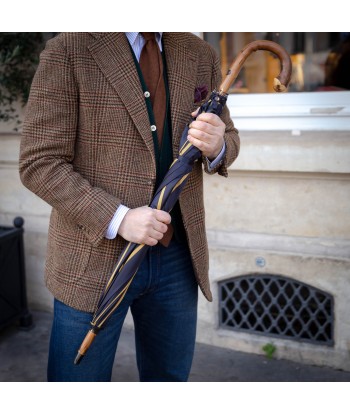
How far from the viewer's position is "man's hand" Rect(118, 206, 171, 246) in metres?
1.66

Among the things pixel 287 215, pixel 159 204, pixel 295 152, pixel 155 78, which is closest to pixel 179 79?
pixel 155 78

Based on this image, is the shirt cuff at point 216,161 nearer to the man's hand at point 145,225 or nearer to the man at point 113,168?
the man at point 113,168

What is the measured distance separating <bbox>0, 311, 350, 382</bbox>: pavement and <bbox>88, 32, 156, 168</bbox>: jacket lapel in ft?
6.67

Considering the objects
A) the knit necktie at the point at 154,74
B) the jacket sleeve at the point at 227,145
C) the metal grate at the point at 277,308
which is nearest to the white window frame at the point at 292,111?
the metal grate at the point at 277,308

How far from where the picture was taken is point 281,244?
3412 mm

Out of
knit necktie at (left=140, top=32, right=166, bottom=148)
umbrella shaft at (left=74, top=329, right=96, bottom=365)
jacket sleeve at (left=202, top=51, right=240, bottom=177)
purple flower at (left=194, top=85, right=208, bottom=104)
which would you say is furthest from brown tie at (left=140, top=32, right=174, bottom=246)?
umbrella shaft at (left=74, top=329, right=96, bottom=365)

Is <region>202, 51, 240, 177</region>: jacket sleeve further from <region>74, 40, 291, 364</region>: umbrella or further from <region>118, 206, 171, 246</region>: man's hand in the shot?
<region>118, 206, 171, 246</region>: man's hand

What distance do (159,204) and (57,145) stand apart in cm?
38

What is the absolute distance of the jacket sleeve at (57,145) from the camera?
5.52ft

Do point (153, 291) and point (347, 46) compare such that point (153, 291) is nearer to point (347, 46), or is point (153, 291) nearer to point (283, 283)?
point (283, 283)

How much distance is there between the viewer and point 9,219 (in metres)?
4.21

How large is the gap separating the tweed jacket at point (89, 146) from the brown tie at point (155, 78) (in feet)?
0.12

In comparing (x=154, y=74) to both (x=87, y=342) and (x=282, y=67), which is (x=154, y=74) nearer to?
(x=282, y=67)

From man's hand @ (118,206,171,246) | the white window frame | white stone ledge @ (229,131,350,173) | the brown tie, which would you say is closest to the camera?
man's hand @ (118,206,171,246)
